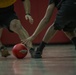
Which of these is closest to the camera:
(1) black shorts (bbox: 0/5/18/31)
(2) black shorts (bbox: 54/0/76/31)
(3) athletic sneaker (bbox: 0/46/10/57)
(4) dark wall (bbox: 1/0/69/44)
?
(2) black shorts (bbox: 54/0/76/31)

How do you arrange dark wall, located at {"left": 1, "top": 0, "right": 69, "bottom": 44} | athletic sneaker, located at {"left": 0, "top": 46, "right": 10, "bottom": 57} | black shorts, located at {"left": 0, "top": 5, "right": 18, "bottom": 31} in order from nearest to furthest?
black shorts, located at {"left": 0, "top": 5, "right": 18, "bottom": 31}, athletic sneaker, located at {"left": 0, "top": 46, "right": 10, "bottom": 57}, dark wall, located at {"left": 1, "top": 0, "right": 69, "bottom": 44}

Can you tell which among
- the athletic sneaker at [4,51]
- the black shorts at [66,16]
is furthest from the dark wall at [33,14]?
the black shorts at [66,16]

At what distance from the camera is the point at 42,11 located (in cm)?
819

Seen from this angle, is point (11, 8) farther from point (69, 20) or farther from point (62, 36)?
point (62, 36)

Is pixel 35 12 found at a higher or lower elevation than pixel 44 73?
lower

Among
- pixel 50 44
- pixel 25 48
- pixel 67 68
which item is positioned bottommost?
pixel 50 44

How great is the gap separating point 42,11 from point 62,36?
80 cm

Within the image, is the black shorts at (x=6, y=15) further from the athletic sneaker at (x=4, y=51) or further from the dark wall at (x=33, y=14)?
the dark wall at (x=33, y=14)

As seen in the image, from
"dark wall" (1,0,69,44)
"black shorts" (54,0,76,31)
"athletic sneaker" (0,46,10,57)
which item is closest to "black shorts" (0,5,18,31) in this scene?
"athletic sneaker" (0,46,10,57)

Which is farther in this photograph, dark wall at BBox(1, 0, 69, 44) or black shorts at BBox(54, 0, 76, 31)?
dark wall at BBox(1, 0, 69, 44)

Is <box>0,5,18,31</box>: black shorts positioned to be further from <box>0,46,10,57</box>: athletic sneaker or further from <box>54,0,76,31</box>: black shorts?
<box>54,0,76,31</box>: black shorts

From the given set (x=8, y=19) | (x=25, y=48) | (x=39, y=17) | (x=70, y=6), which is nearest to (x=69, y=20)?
(x=70, y=6)

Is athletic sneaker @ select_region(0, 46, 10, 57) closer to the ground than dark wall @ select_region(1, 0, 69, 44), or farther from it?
farther from it

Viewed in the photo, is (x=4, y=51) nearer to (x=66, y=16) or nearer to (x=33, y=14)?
(x=66, y=16)
